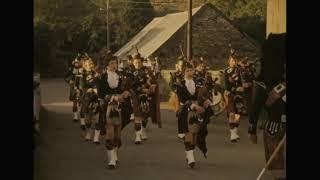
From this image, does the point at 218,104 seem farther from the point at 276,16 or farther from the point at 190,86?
the point at 276,16

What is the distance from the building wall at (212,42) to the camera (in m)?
6.09

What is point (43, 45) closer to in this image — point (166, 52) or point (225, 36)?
point (166, 52)

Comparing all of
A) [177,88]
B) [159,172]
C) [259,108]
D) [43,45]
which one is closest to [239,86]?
[259,108]

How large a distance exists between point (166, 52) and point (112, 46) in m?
0.54

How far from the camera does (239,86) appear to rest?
20.6 ft

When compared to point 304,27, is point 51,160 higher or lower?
lower

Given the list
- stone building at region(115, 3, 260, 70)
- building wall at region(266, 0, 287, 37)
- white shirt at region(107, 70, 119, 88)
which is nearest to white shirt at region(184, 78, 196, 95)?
stone building at region(115, 3, 260, 70)

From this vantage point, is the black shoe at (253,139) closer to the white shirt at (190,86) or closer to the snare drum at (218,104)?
the snare drum at (218,104)

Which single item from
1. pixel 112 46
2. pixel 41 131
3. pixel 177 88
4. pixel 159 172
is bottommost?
pixel 159 172

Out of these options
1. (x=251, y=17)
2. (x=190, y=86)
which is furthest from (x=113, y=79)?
(x=251, y=17)

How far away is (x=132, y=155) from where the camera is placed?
601cm

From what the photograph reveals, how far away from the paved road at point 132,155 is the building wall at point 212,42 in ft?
2.00

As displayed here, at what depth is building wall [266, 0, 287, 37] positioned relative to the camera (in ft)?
19.7

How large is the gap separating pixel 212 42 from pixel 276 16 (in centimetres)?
68
